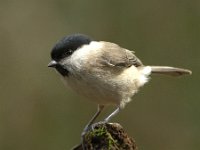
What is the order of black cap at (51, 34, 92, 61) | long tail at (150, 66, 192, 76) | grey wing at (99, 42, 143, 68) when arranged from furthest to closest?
1. long tail at (150, 66, 192, 76)
2. grey wing at (99, 42, 143, 68)
3. black cap at (51, 34, 92, 61)

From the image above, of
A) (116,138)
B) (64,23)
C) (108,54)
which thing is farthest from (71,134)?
(116,138)

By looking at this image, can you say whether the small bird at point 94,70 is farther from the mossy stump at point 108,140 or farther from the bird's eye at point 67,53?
the mossy stump at point 108,140

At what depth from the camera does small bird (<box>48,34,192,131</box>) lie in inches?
158

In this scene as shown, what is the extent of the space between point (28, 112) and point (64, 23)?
0.92 m

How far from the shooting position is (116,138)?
2.90 metres

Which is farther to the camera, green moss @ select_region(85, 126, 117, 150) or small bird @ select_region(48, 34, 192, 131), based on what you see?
small bird @ select_region(48, 34, 192, 131)

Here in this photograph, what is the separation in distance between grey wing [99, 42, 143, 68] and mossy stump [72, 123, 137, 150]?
132 centimetres

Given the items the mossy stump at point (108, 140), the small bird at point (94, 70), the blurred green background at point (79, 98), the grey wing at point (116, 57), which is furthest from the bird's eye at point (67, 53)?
the blurred green background at point (79, 98)

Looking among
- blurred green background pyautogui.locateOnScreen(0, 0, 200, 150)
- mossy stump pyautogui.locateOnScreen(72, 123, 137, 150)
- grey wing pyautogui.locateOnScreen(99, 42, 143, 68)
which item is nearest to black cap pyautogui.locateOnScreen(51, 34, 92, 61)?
grey wing pyautogui.locateOnScreen(99, 42, 143, 68)

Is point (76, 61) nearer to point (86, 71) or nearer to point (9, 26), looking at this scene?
point (86, 71)

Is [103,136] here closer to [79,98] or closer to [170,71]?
[170,71]

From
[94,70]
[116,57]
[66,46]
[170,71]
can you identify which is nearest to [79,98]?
[170,71]

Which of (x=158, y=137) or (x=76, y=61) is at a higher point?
(x=76, y=61)

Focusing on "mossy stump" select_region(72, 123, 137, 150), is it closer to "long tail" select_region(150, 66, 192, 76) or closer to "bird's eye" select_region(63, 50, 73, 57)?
"bird's eye" select_region(63, 50, 73, 57)
